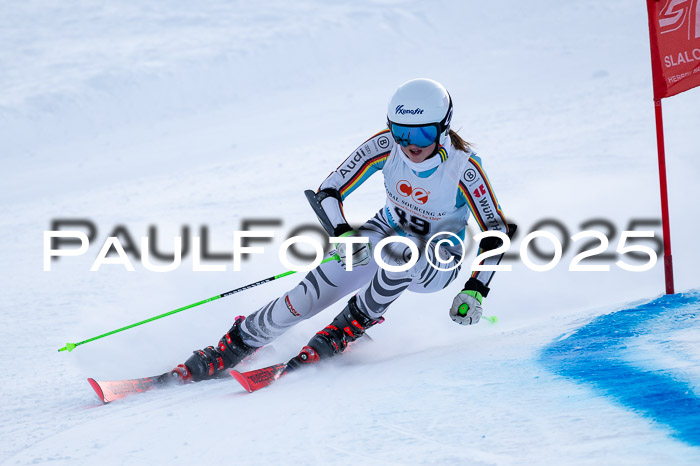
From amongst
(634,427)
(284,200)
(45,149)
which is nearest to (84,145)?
→ (45,149)

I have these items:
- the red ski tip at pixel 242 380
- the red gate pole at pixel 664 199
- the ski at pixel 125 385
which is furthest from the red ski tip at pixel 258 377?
the red gate pole at pixel 664 199

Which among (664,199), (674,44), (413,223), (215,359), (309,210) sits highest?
(674,44)

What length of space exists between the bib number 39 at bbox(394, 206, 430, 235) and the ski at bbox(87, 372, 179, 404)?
4.57 ft

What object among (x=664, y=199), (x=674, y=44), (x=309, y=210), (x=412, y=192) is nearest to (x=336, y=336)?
(x=412, y=192)

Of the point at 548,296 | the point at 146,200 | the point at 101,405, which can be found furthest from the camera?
the point at 146,200

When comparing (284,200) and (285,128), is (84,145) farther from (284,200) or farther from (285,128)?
(284,200)

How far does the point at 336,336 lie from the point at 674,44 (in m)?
2.33

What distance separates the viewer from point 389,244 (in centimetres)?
395

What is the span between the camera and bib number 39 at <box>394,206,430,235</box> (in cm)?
398

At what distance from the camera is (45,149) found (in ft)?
36.8

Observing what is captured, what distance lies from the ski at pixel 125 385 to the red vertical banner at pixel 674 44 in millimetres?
2965

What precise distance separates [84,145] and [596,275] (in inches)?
324

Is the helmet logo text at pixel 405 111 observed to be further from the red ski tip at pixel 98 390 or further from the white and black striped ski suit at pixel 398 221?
the red ski tip at pixel 98 390

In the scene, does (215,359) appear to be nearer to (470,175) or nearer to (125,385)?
(125,385)
